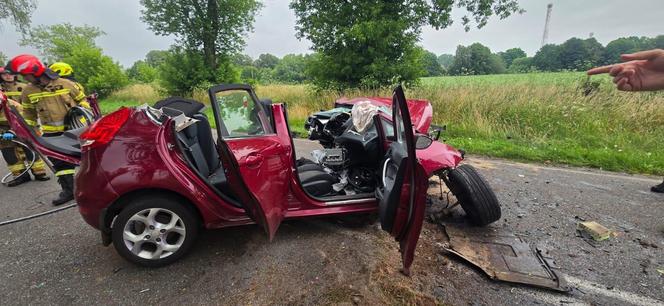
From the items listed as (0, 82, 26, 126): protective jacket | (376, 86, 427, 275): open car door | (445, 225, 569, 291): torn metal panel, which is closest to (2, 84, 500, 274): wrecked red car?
(376, 86, 427, 275): open car door

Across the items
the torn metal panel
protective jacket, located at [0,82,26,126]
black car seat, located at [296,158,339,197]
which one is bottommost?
the torn metal panel

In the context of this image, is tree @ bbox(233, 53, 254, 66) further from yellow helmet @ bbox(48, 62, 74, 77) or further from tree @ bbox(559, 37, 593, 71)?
tree @ bbox(559, 37, 593, 71)

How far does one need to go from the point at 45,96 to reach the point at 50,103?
4.2 inches

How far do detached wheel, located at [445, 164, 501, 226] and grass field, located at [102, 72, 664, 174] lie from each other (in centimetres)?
309

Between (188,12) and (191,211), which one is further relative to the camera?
(188,12)

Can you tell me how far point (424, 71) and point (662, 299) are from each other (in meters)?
10.2

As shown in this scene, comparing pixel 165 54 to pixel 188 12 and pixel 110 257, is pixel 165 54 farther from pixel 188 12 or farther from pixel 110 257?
pixel 110 257

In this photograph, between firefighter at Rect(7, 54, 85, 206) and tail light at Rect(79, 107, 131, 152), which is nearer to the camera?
tail light at Rect(79, 107, 131, 152)

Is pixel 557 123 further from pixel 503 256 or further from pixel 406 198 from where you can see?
pixel 406 198

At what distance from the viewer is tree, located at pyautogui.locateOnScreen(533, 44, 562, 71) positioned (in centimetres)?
3494

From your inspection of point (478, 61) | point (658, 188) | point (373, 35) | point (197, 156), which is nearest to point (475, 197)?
point (197, 156)

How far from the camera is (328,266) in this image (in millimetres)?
2406

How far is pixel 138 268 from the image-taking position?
98.2 inches

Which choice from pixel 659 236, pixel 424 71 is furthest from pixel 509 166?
pixel 424 71
